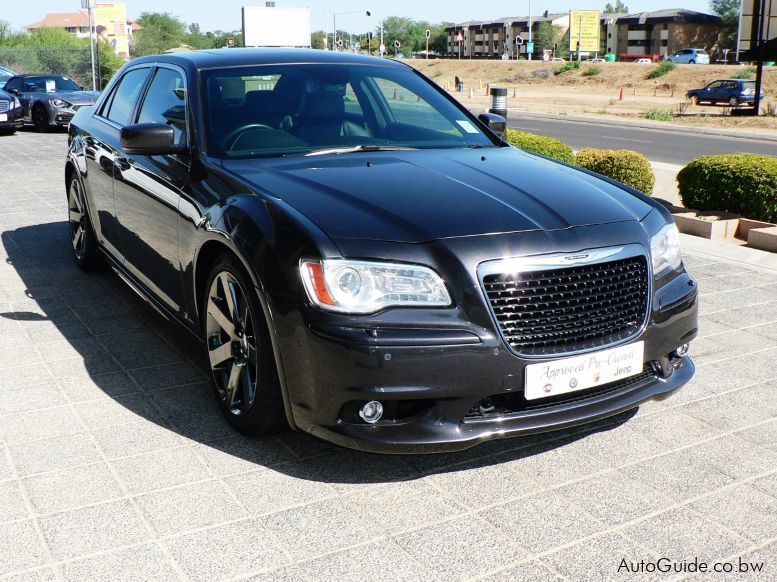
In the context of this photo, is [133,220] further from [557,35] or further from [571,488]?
[557,35]

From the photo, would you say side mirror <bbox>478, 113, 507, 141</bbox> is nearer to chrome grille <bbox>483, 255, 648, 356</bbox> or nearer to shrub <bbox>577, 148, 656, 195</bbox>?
chrome grille <bbox>483, 255, 648, 356</bbox>

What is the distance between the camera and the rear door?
4.40m

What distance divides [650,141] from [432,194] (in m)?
21.8

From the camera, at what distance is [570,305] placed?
3.37 metres

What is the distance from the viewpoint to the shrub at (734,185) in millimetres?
8914

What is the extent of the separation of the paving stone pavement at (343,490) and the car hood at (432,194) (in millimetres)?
969

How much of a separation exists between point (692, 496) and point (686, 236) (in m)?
5.72

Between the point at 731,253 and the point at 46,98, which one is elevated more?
the point at 46,98

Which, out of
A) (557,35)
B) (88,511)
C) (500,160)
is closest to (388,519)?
(88,511)

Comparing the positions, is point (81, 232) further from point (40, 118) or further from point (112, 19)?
Answer: point (112, 19)

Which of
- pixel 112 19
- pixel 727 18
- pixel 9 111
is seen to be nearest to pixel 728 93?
pixel 9 111

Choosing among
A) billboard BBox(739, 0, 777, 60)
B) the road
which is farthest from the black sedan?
billboard BBox(739, 0, 777, 60)

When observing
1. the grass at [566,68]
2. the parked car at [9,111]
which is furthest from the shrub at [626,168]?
the grass at [566,68]

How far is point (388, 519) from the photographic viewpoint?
322 centimetres
